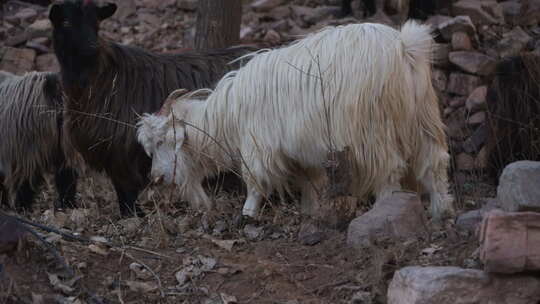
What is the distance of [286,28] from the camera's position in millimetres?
10953

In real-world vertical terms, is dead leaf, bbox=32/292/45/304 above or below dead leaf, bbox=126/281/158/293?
above

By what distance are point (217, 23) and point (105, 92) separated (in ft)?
4.76

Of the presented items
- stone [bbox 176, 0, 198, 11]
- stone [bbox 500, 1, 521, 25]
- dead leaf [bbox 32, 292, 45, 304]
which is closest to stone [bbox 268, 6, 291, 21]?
stone [bbox 176, 0, 198, 11]

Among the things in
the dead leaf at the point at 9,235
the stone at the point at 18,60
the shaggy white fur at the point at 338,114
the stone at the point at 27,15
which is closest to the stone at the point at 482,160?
the shaggy white fur at the point at 338,114

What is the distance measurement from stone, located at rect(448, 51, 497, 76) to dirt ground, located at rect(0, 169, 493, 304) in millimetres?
4613

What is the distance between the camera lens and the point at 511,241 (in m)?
3.47

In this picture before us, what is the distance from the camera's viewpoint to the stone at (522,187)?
3875mm

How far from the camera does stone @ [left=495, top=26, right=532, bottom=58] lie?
9.43 m

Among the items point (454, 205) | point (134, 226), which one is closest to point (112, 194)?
point (134, 226)

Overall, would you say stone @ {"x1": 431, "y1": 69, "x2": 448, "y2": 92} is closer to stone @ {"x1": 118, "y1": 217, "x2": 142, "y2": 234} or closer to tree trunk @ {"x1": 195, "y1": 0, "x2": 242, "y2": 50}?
tree trunk @ {"x1": 195, "y1": 0, "x2": 242, "y2": 50}

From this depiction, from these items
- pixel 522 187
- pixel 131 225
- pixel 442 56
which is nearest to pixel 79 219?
pixel 131 225

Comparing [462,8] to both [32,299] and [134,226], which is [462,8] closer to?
[134,226]

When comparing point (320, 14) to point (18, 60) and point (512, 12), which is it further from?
point (18, 60)

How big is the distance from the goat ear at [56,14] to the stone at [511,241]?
396 centimetres
